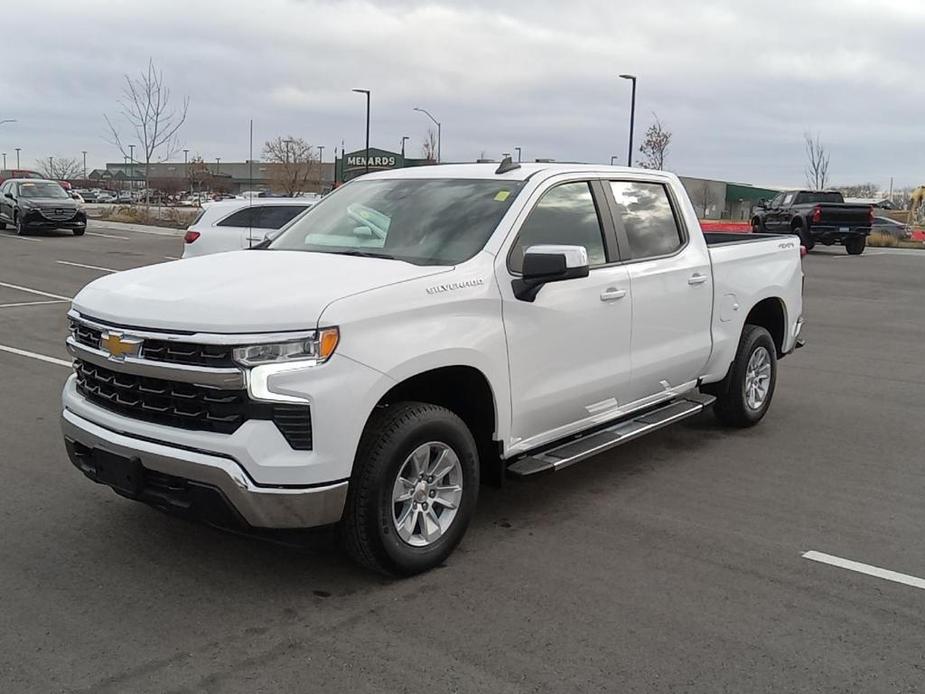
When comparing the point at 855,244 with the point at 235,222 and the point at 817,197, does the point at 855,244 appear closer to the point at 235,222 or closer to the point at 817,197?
the point at 817,197

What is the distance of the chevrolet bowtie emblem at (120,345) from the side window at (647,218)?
3075 millimetres

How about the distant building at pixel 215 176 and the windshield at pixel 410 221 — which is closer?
the windshield at pixel 410 221

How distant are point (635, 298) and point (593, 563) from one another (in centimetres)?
179

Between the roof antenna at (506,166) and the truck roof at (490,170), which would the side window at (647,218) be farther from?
the roof antenna at (506,166)

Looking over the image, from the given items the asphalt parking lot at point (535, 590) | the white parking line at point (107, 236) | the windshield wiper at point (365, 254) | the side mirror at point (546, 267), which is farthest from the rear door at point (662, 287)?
the white parking line at point (107, 236)

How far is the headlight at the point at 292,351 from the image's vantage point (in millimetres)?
3670

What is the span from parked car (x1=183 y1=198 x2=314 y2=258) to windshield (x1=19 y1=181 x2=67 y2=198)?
719 inches

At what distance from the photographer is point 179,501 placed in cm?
378

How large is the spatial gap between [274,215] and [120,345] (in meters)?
10.1

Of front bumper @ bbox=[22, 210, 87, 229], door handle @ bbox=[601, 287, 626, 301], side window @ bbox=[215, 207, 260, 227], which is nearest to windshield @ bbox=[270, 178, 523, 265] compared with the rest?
door handle @ bbox=[601, 287, 626, 301]

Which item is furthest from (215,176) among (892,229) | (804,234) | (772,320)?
(772,320)

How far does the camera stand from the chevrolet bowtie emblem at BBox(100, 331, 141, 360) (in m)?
3.89

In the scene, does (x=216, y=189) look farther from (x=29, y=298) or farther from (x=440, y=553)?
(x=440, y=553)

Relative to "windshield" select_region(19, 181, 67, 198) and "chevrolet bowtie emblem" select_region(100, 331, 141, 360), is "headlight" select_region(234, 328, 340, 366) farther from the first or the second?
"windshield" select_region(19, 181, 67, 198)
